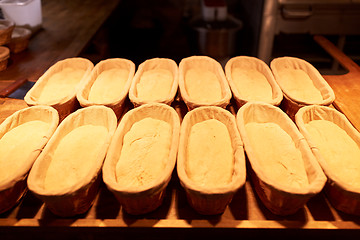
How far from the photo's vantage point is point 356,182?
4.04ft

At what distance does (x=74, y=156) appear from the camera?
1.37 metres

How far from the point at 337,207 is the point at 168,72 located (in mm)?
1349

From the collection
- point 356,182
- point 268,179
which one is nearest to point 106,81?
point 268,179

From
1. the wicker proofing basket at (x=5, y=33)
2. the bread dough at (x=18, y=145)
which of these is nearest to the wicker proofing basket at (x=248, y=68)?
the bread dough at (x=18, y=145)

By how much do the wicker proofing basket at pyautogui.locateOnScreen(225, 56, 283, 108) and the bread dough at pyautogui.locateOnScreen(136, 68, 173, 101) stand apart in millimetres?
410

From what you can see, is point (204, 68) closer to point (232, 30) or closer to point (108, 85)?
point (108, 85)

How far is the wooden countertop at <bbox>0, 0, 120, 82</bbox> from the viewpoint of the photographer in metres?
→ 2.50

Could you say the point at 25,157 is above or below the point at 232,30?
above

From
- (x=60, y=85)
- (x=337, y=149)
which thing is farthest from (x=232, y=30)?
(x=337, y=149)

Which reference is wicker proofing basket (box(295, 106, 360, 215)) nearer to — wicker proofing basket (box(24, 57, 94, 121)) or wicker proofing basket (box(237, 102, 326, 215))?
wicker proofing basket (box(237, 102, 326, 215))

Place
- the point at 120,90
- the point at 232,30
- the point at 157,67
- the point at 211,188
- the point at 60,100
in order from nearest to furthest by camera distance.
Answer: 1. the point at 211,188
2. the point at 60,100
3. the point at 120,90
4. the point at 157,67
5. the point at 232,30

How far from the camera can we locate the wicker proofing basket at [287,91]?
5.52ft

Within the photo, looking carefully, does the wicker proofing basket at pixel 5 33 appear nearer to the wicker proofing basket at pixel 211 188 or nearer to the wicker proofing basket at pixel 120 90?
the wicker proofing basket at pixel 120 90

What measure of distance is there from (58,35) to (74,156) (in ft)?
7.84
